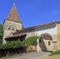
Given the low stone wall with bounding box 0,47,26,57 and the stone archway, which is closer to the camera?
the low stone wall with bounding box 0,47,26,57

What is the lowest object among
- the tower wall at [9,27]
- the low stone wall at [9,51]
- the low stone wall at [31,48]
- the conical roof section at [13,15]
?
the low stone wall at [9,51]

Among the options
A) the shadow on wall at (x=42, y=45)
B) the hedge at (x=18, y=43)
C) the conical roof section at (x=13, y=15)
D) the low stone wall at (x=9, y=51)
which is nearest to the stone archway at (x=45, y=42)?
the shadow on wall at (x=42, y=45)

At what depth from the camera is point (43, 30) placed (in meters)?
39.1

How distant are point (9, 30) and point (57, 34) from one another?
65.4ft

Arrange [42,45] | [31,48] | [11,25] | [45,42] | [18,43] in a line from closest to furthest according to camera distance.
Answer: [18,43] < [31,48] < [42,45] < [45,42] < [11,25]

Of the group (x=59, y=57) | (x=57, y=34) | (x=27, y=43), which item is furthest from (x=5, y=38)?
(x=59, y=57)

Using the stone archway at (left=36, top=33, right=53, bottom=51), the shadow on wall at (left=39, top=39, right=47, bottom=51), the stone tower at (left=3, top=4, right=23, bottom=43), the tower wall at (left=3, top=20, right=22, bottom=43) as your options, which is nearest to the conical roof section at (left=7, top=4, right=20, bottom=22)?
the stone tower at (left=3, top=4, right=23, bottom=43)

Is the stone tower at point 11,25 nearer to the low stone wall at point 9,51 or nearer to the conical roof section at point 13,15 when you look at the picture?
the conical roof section at point 13,15

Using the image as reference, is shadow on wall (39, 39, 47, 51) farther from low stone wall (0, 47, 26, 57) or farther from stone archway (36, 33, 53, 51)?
low stone wall (0, 47, 26, 57)

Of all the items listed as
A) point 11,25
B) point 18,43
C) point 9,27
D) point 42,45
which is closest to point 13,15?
point 11,25

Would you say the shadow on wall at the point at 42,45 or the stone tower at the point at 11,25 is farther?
the stone tower at the point at 11,25

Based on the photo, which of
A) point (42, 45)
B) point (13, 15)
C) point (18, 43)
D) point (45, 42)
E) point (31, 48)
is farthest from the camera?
point (13, 15)

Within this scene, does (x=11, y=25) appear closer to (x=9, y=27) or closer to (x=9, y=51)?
(x=9, y=27)

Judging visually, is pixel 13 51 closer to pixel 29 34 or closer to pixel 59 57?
pixel 29 34
